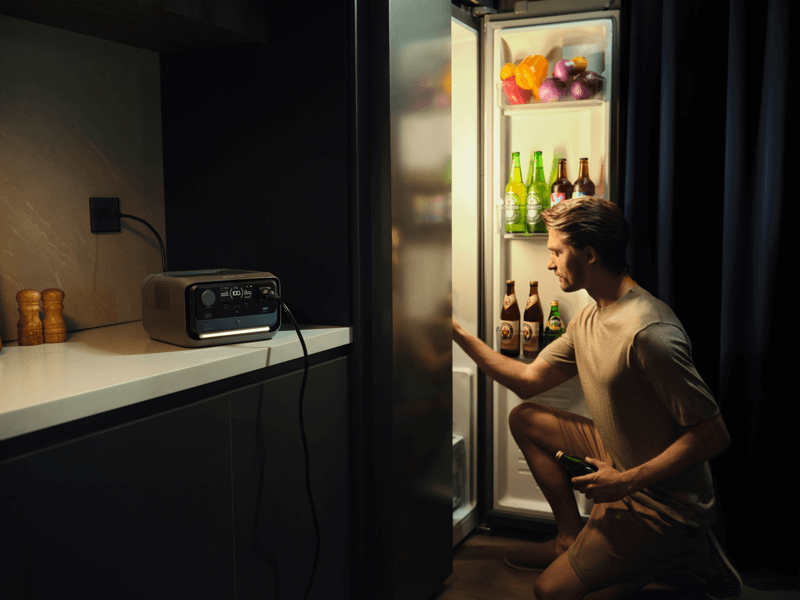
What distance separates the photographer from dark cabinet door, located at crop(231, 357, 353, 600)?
1.25 metres

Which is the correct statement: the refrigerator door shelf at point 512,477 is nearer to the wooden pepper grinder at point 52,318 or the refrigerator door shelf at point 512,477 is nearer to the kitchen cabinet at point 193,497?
the kitchen cabinet at point 193,497

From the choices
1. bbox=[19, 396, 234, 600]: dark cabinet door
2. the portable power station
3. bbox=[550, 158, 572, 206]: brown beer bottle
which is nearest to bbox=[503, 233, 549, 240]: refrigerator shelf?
bbox=[550, 158, 572, 206]: brown beer bottle

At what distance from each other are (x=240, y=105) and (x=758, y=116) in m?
1.50

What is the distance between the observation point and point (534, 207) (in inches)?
87.9

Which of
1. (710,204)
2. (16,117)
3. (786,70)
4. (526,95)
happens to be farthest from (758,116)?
(16,117)

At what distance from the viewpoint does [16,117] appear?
1.43m

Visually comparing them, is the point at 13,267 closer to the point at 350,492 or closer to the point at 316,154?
the point at 316,154

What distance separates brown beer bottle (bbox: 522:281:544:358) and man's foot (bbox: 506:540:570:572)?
24.1 inches

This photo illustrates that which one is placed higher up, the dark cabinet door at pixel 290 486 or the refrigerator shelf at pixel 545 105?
the refrigerator shelf at pixel 545 105

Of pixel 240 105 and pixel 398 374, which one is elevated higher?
pixel 240 105

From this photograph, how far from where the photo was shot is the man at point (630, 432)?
1.71 metres

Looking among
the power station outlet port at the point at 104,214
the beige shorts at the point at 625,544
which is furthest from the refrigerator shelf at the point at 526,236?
the power station outlet port at the point at 104,214

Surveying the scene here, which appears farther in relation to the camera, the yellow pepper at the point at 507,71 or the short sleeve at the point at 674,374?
the yellow pepper at the point at 507,71

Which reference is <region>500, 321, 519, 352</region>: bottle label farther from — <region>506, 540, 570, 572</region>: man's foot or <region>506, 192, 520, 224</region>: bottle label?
<region>506, 540, 570, 572</region>: man's foot
